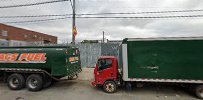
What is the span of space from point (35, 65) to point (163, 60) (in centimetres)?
697

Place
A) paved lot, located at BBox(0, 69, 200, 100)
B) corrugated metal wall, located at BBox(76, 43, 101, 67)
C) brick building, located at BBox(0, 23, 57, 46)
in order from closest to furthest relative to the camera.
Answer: paved lot, located at BBox(0, 69, 200, 100) < corrugated metal wall, located at BBox(76, 43, 101, 67) < brick building, located at BBox(0, 23, 57, 46)

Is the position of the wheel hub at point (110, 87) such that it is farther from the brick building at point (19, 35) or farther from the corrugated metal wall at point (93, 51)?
the brick building at point (19, 35)

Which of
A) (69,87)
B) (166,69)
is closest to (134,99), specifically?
(166,69)

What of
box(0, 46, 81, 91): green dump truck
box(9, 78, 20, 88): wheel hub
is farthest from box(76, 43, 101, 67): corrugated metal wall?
box(9, 78, 20, 88): wheel hub

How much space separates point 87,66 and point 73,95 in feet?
27.5

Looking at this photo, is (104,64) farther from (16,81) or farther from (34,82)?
(16,81)

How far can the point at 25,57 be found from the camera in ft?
28.4

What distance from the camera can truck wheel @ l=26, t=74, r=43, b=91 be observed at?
831 centimetres

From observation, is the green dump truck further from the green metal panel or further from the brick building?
the brick building

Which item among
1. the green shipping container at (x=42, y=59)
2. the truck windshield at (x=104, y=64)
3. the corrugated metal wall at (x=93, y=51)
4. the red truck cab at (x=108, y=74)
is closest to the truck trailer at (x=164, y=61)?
the red truck cab at (x=108, y=74)

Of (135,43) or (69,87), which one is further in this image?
(69,87)

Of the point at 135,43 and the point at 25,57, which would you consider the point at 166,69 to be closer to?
the point at 135,43

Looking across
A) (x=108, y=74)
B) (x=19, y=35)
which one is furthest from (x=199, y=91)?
(x=19, y=35)

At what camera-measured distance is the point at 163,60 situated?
24.1ft
